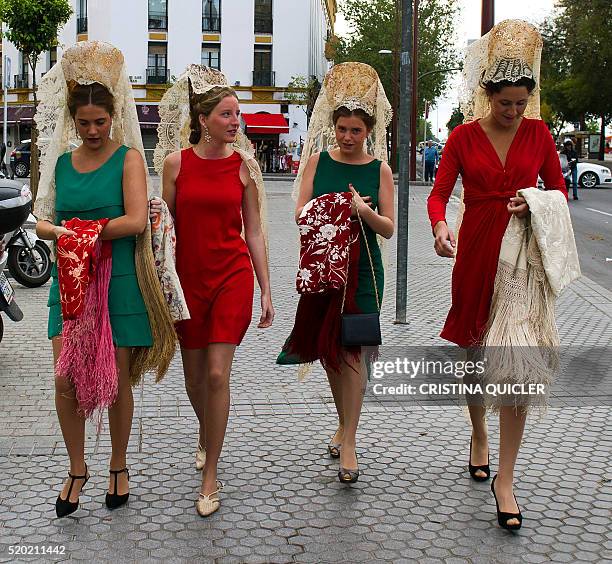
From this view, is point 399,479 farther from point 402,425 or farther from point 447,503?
point 402,425

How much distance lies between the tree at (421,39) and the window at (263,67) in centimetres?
470

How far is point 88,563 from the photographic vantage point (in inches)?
145

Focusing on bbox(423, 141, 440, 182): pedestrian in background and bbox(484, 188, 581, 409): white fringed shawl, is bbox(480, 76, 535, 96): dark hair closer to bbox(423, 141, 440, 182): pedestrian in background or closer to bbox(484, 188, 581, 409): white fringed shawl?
bbox(484, 188, 581, 409): white fringed shawl

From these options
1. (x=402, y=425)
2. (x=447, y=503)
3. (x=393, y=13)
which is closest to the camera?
(x=447, y=503)

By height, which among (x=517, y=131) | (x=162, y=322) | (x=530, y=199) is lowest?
(x=162, y=322)

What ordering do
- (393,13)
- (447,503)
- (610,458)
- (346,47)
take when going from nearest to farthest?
(447,503) → (610,458) → (393,13) → (346,47)

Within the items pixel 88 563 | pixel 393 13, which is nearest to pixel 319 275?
pixel 88 563

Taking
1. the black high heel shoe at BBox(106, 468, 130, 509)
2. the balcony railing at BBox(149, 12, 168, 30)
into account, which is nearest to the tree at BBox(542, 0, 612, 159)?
the balcony railing at BBox(149, 12, 168, 30)

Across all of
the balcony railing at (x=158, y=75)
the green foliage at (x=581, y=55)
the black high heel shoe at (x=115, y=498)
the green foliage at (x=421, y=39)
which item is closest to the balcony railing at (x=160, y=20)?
the balcony railing at (x=158, y=75)

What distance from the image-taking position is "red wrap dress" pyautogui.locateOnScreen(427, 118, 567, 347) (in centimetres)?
434

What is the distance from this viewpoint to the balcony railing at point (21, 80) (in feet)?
191

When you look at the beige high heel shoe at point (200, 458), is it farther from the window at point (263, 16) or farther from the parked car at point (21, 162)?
the window at point (263, 16)

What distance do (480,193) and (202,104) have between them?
4.32ft

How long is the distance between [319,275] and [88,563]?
5.63 ft
